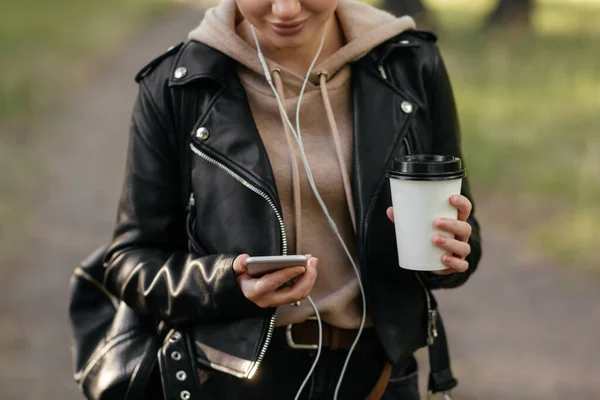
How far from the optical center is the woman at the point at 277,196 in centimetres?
262

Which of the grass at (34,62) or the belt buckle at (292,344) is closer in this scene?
the belt buckle at (292,344)

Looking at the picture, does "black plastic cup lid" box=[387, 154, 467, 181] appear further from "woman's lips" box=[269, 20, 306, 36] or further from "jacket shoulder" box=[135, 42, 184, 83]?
"jacket shoulder" box=[135, 42, 184, 83]

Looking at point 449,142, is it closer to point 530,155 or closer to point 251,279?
point 251,279

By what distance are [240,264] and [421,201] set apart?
0.46 meters

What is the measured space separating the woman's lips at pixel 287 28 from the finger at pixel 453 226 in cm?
59

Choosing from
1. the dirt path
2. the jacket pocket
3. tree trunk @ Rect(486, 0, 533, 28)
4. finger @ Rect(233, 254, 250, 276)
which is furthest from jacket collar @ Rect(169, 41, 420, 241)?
tree trunk @ Rect(486, 0, 533, 28)

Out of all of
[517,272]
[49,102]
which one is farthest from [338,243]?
[49,102]

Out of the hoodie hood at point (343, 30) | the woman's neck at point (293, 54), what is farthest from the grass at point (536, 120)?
the woman's neck at point (293, 54)

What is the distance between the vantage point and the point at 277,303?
2.46 m

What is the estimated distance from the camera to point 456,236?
2486mm

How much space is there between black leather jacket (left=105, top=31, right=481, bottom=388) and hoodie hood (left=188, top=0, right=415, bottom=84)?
0.03m

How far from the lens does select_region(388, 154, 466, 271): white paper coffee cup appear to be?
2.38 metres

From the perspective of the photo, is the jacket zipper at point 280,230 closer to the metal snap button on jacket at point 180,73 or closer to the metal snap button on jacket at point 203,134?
the metal snap button on jacket at point 203,134

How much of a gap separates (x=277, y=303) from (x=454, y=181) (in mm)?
502
